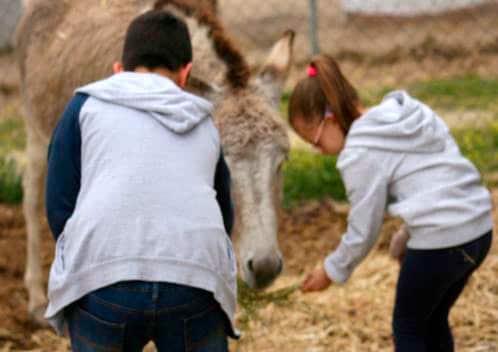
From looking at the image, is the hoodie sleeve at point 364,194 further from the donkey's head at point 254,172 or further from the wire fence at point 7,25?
the wire fence at point 7,25

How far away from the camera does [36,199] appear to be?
18.0ft

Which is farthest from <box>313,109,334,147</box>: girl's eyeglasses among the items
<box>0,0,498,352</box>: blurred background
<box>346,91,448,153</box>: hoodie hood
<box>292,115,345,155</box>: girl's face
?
<box>0,0,498,352</box>: blurred background

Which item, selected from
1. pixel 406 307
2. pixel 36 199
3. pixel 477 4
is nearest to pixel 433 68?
pixel 477 4

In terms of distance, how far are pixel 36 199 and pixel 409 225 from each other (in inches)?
121

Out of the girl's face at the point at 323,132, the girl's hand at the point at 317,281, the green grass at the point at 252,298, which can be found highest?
the girl's face at the point at 323,132

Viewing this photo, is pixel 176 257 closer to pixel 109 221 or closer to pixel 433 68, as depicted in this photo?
pixel 109 221

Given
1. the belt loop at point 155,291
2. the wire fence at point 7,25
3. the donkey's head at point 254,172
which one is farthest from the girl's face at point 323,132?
the wire fence at point 7,25

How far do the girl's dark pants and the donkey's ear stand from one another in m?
1.12

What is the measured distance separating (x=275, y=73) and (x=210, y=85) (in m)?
0.42

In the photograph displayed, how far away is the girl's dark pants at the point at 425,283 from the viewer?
10.6 ft

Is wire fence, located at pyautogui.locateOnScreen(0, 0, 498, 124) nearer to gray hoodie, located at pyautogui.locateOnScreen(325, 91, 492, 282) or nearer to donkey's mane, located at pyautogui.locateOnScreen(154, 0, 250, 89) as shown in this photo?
donkey's mane, located at pyautogui.locateOnScreen(154, 0, 250, 89)

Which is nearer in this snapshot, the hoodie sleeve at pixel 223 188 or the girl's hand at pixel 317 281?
the hoodie sleeve at pixel 223 188

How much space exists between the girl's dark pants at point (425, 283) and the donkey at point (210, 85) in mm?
563

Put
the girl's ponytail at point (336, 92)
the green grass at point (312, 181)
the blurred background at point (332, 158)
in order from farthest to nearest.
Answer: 1. the green grass at point (312, 181)
2. the blurred background at point (332, 158)
3. the girl's ponytail at point (336, 92)
